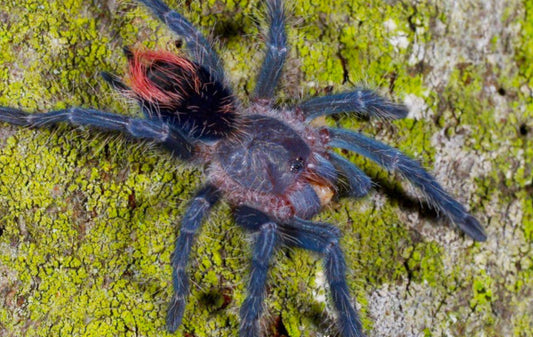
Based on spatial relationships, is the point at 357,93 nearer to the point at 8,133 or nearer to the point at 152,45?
the point at 152,45

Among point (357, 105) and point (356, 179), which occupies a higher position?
point (357, 105)

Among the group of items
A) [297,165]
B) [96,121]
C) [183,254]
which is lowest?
[183,254]

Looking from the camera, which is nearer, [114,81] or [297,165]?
[114,81]

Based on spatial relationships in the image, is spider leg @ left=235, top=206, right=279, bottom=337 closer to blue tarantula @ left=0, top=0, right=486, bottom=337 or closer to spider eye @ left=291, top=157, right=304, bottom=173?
blue tarantula @ left=0, top=0, right=486, bottom=337

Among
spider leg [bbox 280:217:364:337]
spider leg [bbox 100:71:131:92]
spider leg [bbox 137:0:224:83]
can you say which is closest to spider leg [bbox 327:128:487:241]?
spider leg [bbox 280:217:364:337]

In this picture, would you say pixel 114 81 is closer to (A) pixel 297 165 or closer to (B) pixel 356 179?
(A) pixel 297 165

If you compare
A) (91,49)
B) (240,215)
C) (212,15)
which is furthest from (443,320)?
(91,49)

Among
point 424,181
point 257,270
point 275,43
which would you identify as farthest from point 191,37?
point 424,181
